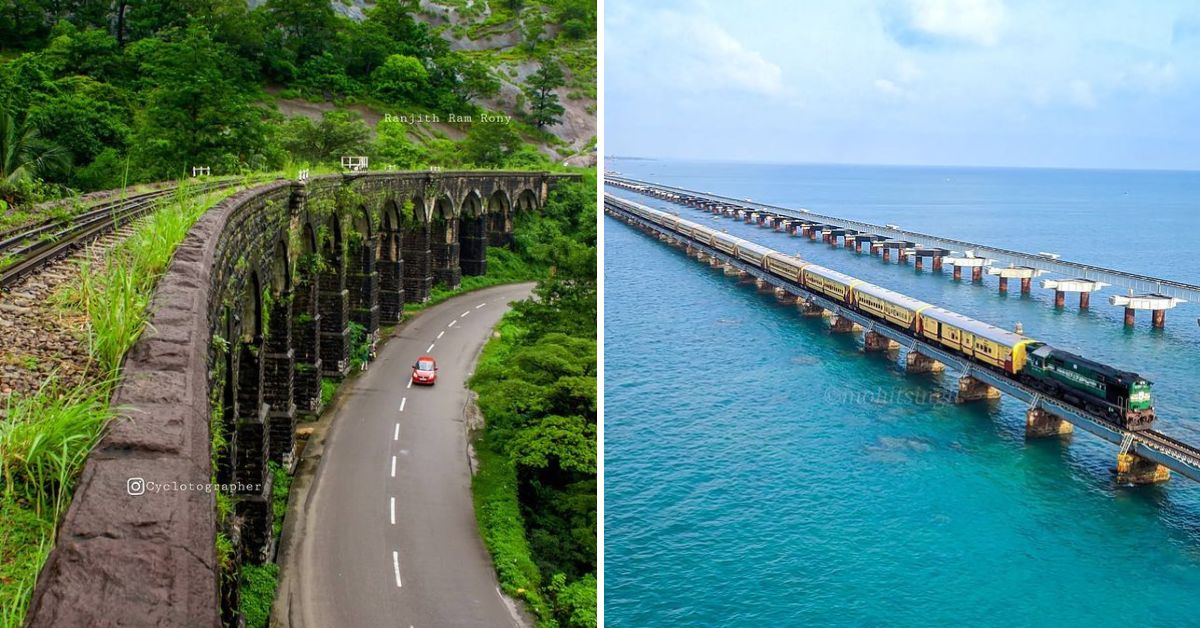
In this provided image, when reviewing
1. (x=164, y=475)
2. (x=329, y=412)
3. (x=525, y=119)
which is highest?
(x=525, y=119)

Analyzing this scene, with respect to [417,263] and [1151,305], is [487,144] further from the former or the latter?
[1151,305]

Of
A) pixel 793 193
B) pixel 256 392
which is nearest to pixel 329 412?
pixel 256 392

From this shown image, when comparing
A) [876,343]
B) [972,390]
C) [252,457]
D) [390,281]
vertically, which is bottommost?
[972,390]

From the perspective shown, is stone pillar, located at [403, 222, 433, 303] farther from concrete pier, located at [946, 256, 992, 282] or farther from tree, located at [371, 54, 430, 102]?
concrete pier, located at [946, 256, 992, 282]

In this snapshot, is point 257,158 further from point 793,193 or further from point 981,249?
point 793,193

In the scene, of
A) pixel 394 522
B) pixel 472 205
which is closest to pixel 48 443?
pixel 394 522

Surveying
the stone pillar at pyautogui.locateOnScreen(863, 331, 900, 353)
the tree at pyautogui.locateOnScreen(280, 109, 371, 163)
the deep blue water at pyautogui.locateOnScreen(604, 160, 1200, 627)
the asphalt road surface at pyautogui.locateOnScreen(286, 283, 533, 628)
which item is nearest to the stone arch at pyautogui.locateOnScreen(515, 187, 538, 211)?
the deep blue water at pyautogui.locateOnScreen(604, 160, 1200, 627)

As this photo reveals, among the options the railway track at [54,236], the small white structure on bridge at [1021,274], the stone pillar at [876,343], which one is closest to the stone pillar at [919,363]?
the stone pillar at [876,343]
